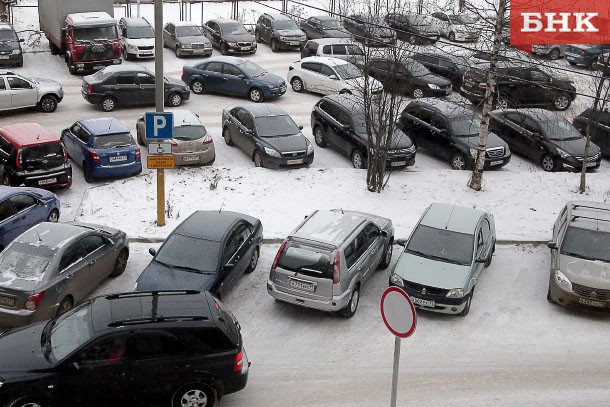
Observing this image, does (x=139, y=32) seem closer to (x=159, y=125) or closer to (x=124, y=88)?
(x=124, y=88)

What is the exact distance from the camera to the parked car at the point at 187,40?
105 feet

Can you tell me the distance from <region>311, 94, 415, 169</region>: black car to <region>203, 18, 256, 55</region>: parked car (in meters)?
11.0

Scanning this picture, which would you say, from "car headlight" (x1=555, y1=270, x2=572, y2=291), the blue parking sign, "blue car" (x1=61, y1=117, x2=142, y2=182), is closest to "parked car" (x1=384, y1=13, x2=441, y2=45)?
"blue car" (x1=61, y1=117, x2=142, y2=182)

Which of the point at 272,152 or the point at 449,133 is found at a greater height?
the point at 449,133

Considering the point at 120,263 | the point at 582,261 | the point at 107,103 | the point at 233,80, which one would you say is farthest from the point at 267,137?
the point at 582,261

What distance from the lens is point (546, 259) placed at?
1670 cm

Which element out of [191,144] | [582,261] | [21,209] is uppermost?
[191,144]

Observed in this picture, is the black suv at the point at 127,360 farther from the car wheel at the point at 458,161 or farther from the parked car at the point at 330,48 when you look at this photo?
the parked car at the point at 330,48

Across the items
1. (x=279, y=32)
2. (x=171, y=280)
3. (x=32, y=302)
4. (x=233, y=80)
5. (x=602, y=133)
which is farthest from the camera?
(x=279, y=32)

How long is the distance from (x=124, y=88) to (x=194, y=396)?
16.7 meters

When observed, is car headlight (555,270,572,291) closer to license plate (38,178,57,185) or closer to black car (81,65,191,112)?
license plate (38,178,57,185)

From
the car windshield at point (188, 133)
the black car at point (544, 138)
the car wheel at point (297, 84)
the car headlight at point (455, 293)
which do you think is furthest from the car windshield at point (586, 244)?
the car wheel at point (297, 84)

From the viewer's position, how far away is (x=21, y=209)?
1570 cm

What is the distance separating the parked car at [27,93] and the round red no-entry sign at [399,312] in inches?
727
